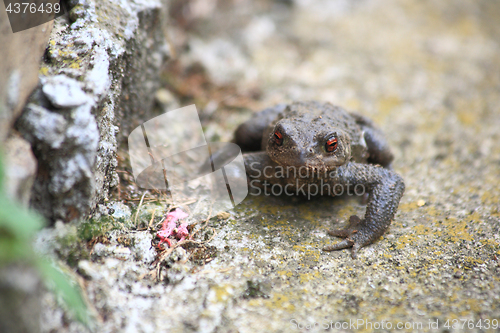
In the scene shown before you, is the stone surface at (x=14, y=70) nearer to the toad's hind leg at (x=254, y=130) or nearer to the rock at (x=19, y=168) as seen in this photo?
the rock at (x=19, y=168)

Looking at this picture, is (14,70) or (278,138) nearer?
(14,70)

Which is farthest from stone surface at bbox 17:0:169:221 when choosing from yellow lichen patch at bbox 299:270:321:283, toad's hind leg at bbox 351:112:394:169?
toad's hind leg at bbox 351:112:394:169

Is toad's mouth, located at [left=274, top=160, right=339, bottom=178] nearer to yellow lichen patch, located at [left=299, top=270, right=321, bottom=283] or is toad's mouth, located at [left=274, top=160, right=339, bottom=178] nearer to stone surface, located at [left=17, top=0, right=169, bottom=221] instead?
yellow lichen patch, located at [left=299, top=270, right=321, bottom=283]

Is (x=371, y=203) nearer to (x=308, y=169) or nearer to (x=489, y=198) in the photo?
(x=308, y=169)

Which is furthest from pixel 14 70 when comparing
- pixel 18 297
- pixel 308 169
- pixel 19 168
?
pixel 308 169

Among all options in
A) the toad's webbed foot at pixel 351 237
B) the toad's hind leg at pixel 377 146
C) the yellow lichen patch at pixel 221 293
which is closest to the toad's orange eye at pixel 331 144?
the toad's webbed foot at pixel 351 237

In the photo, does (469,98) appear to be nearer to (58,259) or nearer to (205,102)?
(205,102)

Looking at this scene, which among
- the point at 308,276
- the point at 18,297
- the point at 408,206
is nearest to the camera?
the point at 18,297
